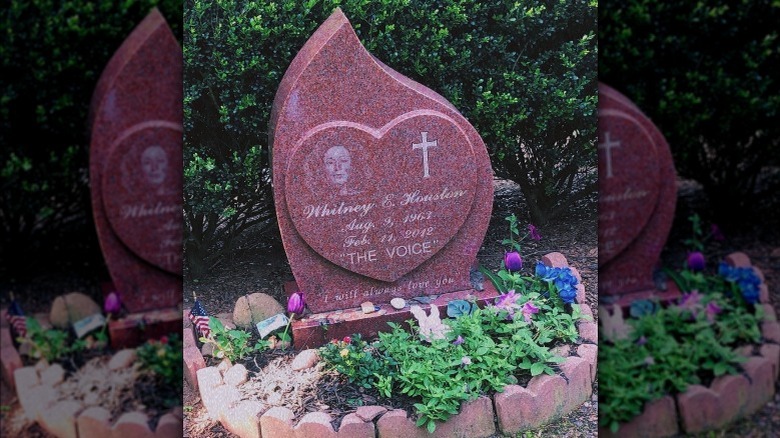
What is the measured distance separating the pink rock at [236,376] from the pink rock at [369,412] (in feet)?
1.55

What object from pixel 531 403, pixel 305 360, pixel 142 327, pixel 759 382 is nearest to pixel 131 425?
pixel 142 327

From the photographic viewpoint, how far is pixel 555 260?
330 centimetres

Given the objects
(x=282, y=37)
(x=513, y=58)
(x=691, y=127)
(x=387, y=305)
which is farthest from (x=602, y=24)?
(x=387, y=305)

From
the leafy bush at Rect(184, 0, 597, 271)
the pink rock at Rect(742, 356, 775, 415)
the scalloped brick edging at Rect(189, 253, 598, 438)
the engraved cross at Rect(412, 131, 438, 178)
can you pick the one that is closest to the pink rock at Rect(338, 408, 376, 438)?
the scalloped brick edging at Rect(189, 253, 598, 438)

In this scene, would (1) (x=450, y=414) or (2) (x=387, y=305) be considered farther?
(2) (x=387, y=305)

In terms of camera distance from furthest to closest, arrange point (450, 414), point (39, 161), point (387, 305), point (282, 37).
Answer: point (387, 305) → point (282, 37) → point (450, 414) → point (39, 161)

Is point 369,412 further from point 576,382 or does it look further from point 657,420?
point 657,420

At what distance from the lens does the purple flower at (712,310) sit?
8.43 feet

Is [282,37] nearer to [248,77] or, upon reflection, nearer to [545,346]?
[248,77]

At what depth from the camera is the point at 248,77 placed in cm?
306

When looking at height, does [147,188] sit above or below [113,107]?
below

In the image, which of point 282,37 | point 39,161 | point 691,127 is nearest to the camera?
point 39,161

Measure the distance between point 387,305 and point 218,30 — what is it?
129 cm

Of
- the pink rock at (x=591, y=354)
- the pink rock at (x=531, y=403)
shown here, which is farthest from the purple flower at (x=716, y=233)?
the pink rock at (x=531, y=403)
